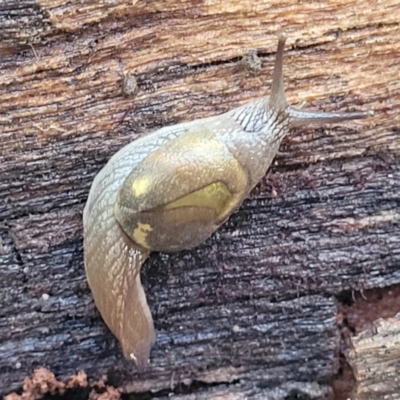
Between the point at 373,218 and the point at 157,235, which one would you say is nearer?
the point at 157,235

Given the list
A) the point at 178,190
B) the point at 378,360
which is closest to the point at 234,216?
the point at 178,190

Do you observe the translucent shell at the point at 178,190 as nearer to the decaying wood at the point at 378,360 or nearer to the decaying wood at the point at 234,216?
the decaying wood at the point at 234,216

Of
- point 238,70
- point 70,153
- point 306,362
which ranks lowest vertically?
point 306,362

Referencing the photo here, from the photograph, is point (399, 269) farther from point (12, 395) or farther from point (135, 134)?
point (12, 395)

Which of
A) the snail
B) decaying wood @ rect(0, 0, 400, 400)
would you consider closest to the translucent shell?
the snail

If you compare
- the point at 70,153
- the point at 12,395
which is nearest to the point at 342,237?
the point at 70,153
